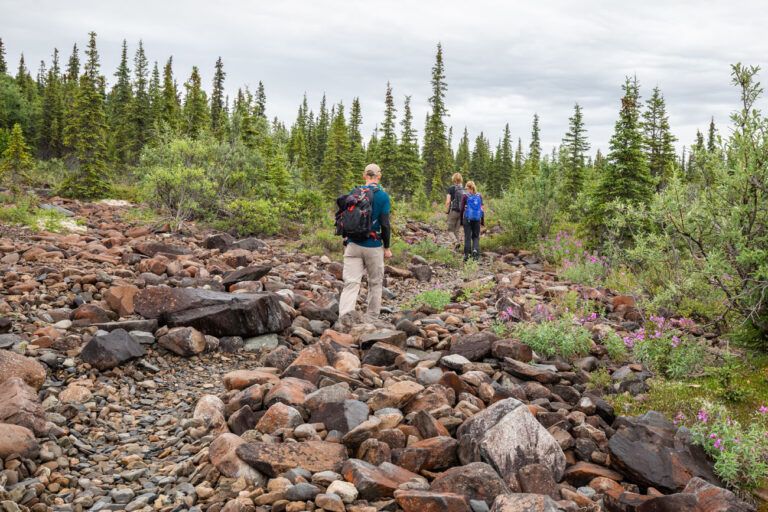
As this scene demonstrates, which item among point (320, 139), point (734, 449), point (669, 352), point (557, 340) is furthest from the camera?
point (320, 139)

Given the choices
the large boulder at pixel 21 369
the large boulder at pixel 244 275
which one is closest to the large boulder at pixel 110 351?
the large boulder at pixel 21 369

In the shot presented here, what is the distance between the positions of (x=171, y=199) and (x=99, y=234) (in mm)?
3250

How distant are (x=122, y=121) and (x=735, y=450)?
53.9m

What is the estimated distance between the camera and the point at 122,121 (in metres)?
49.3

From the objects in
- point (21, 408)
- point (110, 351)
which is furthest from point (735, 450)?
point (110, 351)

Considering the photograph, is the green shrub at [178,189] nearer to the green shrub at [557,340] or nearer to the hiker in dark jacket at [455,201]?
the hiker in dark jacket at [455,201]

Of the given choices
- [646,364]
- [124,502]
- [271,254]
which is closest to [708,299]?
[646,364]

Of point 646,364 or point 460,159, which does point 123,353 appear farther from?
point 460,159

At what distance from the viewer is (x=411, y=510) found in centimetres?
361

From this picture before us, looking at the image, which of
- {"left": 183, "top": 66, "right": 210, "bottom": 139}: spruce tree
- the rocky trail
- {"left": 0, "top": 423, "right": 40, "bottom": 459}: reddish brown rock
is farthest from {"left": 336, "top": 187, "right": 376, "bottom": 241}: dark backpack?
{"left": 183, "top": 66, "right": 210, "bottom": 139}: spruce tree

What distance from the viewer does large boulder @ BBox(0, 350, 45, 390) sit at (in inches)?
217

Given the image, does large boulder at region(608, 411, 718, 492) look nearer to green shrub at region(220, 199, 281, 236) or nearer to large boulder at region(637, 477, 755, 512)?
large boulder at region(637, 477, 755, 512)

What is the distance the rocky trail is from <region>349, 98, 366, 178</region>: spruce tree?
37.6 meters

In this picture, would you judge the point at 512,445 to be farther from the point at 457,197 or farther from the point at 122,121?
the point at 122,121
